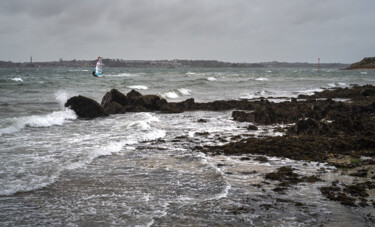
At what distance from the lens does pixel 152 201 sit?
205 inches

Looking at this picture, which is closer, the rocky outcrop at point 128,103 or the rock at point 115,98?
the rocky outcrop at point 128,103

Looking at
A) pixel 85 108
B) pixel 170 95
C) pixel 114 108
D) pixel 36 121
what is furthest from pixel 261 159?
pixel 170 95

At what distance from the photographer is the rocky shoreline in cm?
588

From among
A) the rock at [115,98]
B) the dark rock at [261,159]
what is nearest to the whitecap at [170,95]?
the rock at [115,98]

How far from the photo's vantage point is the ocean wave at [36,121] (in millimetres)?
11131

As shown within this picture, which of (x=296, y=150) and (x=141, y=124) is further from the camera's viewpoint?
(x=141, y=124)

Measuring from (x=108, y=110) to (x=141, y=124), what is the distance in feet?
15.5

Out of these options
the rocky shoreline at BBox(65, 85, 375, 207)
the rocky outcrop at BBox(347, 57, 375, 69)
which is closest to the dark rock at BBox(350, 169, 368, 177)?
the rocky shoreline at BBox(65, 85, 375, 207)

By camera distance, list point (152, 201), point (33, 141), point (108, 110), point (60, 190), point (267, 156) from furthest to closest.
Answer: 1. point (108, 110)
2. point (33, 141)
3. point (267, 156)
4. point (60, 190)
5. point (152, 201)

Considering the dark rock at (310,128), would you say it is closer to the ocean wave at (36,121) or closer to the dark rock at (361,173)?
the dark rock at (361,173)

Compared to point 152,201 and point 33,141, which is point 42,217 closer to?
point 152,201

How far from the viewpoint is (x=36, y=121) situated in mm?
12297

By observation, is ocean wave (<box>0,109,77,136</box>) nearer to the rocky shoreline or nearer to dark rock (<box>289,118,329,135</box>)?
the rocky shoreline

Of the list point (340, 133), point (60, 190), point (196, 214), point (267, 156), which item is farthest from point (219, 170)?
point (340, 133)
